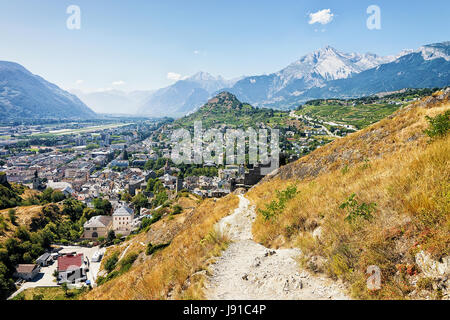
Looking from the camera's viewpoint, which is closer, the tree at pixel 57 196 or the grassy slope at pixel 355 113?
the tree at pixel 57 196

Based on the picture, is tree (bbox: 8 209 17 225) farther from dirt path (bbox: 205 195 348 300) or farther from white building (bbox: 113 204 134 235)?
dirt path (bbox: 205 195 348 300)

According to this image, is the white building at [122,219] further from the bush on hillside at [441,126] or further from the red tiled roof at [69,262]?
the bush on hillside at [441,126]

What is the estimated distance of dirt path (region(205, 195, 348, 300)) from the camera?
167 inches

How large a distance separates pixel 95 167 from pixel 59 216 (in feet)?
225

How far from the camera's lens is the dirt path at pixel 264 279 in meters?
4.23

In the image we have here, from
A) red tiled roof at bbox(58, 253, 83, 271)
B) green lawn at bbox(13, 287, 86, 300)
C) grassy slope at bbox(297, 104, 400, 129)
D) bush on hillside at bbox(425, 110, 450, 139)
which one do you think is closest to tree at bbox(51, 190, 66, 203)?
red tiled roof at bbox(58, 253, 83, 271)

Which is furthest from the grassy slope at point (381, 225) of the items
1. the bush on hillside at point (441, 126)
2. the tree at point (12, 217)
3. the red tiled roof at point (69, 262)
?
the tree at point (12, 217)

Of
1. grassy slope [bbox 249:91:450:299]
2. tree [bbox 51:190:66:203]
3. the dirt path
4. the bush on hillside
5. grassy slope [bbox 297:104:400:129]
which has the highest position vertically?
grassy slope [bbox 297:104:400:129]

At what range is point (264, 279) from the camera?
483cm

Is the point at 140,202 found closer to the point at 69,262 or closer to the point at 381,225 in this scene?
the point at 69,262

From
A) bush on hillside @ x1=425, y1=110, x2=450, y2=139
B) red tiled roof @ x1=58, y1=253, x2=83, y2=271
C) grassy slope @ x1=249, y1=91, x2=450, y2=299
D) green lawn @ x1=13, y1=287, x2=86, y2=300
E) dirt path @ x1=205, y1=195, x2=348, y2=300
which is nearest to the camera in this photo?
grassy slope @ x1=249, y1=91, x2=450, y2=299
